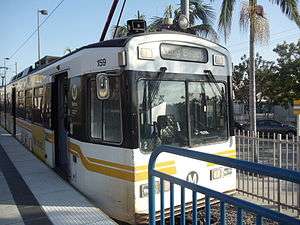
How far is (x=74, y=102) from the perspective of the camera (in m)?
7.18

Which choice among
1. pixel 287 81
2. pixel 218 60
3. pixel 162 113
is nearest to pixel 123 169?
pixel 162 113

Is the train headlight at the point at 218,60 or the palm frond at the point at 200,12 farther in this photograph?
the palm frond at the point at 200,12

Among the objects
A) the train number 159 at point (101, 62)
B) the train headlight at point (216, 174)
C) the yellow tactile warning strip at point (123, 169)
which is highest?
the train number 159 at point (101, 62)

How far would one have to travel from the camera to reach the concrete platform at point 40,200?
5.66 metres

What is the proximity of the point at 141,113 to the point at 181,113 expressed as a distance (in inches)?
30.8

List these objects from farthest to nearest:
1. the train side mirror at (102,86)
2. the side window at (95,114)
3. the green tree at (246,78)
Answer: the green tree at (246,78) < the side window at (95,114) < the train side mirror at (102,86)

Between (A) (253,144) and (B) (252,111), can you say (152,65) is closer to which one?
(A) (253,144)

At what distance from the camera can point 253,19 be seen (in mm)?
13891

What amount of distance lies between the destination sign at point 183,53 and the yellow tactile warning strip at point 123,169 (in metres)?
1.60

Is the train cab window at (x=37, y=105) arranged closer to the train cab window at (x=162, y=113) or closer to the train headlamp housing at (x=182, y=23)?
the train headlamp housing at (x=182, y=23)

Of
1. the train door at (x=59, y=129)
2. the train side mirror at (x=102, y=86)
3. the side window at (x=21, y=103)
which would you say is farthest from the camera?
the side window at (x=21, y=103)

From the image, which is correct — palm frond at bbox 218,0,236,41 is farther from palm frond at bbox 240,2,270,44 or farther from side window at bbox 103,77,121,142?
side window at bbox 103,77,121,142

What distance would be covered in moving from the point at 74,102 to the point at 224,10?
889 centimetres

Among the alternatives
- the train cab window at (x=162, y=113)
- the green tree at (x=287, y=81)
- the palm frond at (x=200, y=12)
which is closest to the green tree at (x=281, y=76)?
the green tree at (x=287, y=81)
